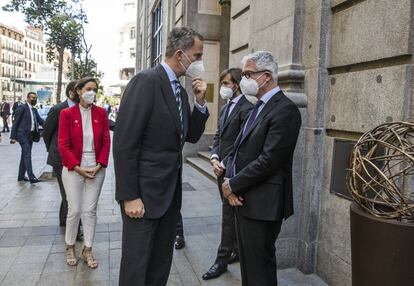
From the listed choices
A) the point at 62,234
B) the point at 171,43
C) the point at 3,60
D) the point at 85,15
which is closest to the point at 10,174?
the point at 62,234

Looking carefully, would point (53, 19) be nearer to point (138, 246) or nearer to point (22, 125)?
point (22, 125)

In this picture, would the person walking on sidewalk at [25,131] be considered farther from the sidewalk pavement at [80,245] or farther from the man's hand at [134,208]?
the man's hand at [134,208]

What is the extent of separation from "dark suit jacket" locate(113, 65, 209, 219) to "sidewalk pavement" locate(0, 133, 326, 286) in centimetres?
165

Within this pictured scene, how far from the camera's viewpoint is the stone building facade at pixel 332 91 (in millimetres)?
3105

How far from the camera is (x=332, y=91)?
3.88 meters

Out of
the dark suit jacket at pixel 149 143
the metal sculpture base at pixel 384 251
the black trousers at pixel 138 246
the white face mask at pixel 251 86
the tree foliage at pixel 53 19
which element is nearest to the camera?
the metal sculpture base at pixel 384 251

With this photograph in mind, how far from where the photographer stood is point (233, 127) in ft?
13.1

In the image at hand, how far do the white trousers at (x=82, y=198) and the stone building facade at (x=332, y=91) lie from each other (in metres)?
2.02

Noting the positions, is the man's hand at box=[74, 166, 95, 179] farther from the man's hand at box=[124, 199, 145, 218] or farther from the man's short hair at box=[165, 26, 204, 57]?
the man's short hair at box=[165, 26, 204, 57]

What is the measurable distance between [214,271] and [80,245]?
74.9 inches

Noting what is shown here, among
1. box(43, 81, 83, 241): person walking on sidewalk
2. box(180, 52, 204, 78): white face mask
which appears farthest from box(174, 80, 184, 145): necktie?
box(43, 81, 83, 241): person walking on sidewalk

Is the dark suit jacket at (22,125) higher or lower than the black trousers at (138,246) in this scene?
higher

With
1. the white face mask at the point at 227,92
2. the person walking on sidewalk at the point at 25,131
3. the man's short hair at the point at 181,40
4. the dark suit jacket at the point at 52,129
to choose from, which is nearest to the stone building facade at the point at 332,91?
the white face mask at the point at 227,92

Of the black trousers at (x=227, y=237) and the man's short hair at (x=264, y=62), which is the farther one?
the black trousers at (x=227, y=237)
